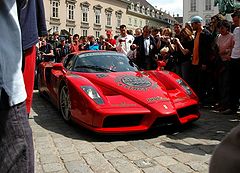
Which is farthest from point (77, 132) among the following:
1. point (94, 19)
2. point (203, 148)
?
point (94, 19)

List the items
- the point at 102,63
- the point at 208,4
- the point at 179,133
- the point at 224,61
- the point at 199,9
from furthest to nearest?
the point at 199,9
the point at 208,4
the point at 224,61
the point at 102,63
the point at 179,133

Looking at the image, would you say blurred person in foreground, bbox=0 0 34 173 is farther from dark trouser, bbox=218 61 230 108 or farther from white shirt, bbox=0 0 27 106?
dark trouser, bbox=218 61 230 108

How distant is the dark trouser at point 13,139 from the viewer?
129 cm

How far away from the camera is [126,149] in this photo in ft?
11.7

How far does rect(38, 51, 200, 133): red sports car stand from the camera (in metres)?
3.98

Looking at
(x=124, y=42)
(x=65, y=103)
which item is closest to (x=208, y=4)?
(x=124, y=42)

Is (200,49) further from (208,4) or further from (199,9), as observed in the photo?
(199,9)

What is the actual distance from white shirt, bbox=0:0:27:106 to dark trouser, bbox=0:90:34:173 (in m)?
0.04

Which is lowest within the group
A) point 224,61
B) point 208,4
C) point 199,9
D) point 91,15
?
point 224,61

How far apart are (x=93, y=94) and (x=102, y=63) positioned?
1.23m

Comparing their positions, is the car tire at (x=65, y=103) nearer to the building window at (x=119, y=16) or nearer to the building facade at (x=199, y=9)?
the building window at (x=119, y=16)

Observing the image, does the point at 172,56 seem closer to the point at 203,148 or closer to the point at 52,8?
the point at 203,148

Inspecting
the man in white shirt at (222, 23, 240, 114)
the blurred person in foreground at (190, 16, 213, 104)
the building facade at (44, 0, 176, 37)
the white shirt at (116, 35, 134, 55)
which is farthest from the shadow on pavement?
the building facade at (44, 0, 176, 37)

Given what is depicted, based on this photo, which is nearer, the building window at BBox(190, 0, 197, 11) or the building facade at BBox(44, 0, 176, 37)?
the building facade at BBox(44, 0, 176, 37)
